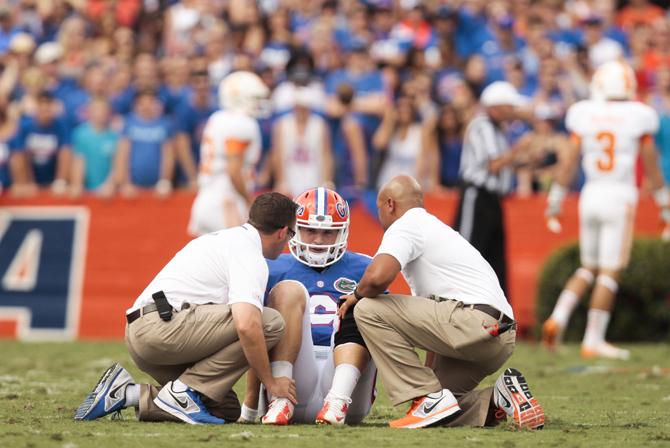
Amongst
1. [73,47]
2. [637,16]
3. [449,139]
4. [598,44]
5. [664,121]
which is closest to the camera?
[664,121]

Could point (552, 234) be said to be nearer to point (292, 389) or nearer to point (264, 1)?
point (264, 1)

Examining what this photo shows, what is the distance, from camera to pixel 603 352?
11.1m

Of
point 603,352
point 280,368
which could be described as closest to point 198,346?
point 280,368

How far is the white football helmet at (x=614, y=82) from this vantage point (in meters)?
11.4

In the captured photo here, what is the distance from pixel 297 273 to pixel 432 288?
71cm

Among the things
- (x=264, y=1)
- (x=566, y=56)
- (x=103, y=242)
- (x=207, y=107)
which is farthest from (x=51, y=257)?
(x=566, y=56)

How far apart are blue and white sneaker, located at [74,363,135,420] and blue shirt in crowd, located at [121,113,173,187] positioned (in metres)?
7.46

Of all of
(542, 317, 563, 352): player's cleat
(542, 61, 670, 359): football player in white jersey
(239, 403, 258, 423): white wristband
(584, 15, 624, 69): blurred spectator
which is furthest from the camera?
(584, 15, 624, 69): blurred spectator

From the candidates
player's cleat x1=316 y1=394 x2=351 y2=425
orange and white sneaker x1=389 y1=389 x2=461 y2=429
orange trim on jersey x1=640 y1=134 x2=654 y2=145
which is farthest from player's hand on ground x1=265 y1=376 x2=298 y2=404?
orange trim on jersey x1=640 y1=134 x2=654 y2=145

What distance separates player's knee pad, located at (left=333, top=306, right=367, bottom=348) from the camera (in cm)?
650

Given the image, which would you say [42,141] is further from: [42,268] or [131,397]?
[131,397]

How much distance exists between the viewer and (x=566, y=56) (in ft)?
48.4

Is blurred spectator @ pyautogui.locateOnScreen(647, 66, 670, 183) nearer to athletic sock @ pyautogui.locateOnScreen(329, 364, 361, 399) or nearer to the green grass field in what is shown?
the green grass field

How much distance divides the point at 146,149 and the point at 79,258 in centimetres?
130
